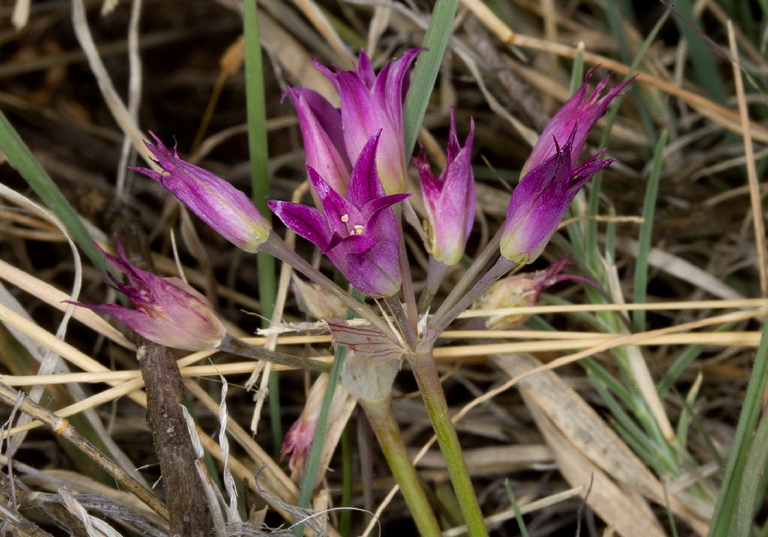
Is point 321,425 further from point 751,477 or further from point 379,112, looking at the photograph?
point 751,477

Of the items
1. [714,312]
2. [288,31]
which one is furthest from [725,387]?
[288,31]

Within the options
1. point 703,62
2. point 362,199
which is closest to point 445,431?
point 362,199

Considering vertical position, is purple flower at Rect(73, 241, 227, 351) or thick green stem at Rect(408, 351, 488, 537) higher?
purple flower at Rect(73, 241, 227, 351)

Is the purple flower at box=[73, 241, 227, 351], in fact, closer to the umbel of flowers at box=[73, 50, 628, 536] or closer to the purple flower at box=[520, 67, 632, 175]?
the umbel of flowers at box=[73, 50, 628, 536]

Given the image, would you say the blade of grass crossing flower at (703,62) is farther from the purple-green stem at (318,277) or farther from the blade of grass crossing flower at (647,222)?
the purple-green stem at (318,277)

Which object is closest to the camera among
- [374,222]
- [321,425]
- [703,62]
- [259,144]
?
[374,222]

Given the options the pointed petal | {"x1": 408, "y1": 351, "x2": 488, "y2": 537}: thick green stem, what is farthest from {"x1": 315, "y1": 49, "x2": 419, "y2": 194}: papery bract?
{"x1": 408, "y1": 351, "x2": 488, "y2": 537}: thick green stem

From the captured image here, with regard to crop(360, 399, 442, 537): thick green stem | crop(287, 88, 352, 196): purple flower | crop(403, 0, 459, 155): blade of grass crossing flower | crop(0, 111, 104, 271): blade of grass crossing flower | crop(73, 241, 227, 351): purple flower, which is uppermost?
crop(403, 0, 459, 155): blade of grass crossing flower

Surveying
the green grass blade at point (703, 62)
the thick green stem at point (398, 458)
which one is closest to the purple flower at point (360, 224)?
the thick green stem at point (398, 458)
